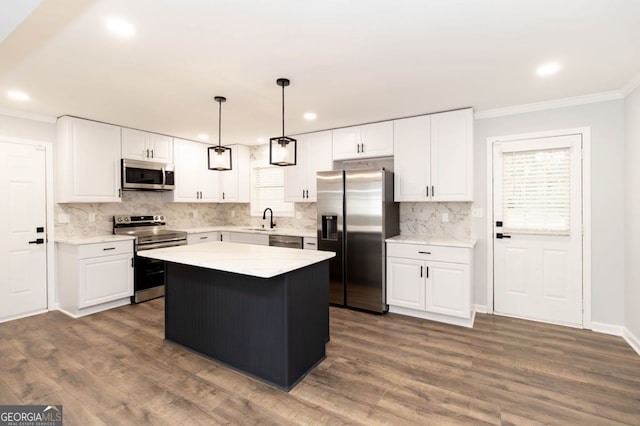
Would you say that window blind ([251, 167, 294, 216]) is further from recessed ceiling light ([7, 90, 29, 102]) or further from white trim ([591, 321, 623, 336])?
white trim ([591, 321, 623, 336])

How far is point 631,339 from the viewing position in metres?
2.97

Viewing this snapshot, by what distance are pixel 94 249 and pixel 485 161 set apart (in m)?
4.90

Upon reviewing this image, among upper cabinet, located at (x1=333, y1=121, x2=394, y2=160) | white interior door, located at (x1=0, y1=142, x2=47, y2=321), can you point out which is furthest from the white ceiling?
white interior door, located at (x1=0, y1=142, x2=47, y2=321)

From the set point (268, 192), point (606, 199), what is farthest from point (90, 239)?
point (606, 199)

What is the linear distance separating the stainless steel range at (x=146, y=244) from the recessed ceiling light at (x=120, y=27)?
2.92 meters

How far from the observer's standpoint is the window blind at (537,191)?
3418 millimetres

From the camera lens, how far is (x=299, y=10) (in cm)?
182

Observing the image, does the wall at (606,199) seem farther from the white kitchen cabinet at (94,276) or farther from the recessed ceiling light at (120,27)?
the white kitchen cabinet at (94,276)

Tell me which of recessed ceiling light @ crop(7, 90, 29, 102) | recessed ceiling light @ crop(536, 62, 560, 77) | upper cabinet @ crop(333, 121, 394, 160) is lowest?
upper cabinet @ crop(333, 121, 394, 160)

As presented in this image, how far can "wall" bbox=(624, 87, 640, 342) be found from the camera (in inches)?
112

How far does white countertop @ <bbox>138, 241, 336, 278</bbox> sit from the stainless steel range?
5.70 ft

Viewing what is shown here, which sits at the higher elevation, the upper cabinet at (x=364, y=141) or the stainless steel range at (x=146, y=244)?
the upper cabinet at (x=364, y=141)

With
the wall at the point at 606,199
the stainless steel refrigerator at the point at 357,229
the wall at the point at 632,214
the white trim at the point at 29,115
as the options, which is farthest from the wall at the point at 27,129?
the wall at the point at 632,214

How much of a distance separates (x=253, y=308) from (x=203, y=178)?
3.58 m
